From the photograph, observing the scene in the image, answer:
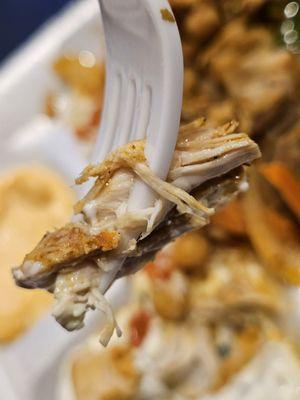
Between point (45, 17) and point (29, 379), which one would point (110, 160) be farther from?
point (45, 17)

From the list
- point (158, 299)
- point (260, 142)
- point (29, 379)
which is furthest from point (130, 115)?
point (29, 379)

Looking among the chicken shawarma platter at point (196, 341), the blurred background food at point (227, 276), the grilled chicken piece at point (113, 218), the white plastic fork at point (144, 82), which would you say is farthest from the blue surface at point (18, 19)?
the grilled chicken piece at point (113, 218)

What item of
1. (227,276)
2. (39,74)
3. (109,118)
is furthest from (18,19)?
(109,118)

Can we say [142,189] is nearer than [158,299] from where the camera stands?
Answer: Yes

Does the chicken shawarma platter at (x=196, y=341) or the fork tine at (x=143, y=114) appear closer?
the fork tine at (x=143, y=114)

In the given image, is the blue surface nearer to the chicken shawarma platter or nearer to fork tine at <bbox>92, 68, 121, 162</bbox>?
the chicken shawarma platter

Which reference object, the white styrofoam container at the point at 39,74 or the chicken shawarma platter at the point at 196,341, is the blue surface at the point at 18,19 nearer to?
the white styrofoam container at the point at 39,74
